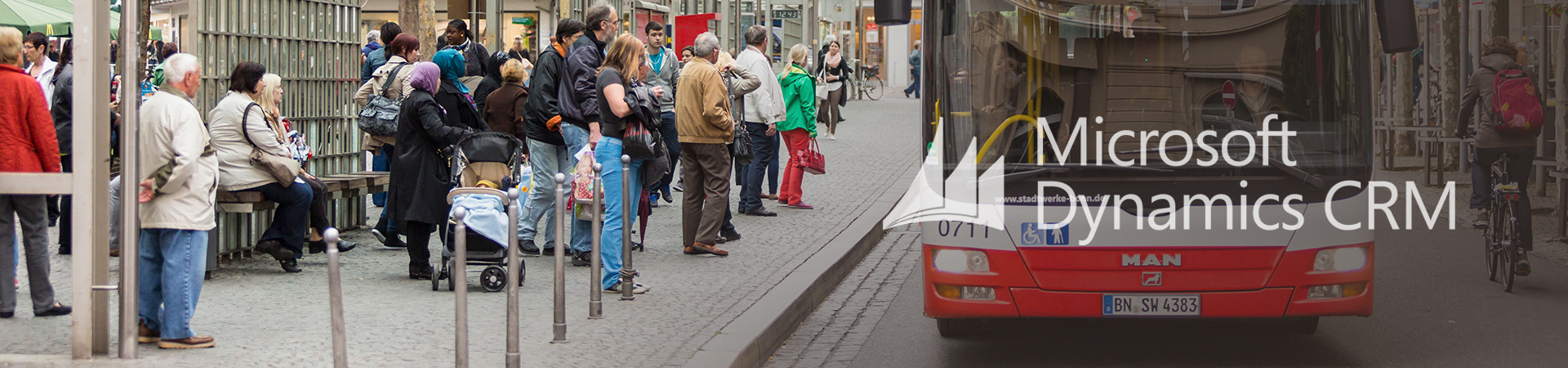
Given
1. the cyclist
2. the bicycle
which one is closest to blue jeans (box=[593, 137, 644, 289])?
the bicycle

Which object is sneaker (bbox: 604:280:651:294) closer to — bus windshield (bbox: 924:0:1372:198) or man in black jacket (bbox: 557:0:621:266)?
man in black jacket (bbox: 557:0:621:266)

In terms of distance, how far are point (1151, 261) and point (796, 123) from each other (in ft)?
22.7

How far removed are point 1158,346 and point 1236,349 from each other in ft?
1.17

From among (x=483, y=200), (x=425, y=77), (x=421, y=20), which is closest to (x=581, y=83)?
(x=425, y=77)

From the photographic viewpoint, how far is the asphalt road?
22.0 feet

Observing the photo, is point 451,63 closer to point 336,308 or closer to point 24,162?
point 24,162

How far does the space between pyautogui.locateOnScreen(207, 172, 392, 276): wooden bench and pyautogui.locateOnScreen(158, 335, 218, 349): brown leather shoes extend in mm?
1440

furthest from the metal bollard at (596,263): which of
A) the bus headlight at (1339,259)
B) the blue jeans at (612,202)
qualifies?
the bus headlight at (1339,259)

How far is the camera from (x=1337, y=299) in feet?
20.7

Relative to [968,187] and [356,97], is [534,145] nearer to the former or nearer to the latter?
[356,97]

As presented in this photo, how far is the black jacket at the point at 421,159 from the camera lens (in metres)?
8.55

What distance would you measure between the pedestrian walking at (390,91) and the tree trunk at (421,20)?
13.4 feet

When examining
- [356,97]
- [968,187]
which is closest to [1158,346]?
[968,187]

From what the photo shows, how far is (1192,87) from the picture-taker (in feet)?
20.8
